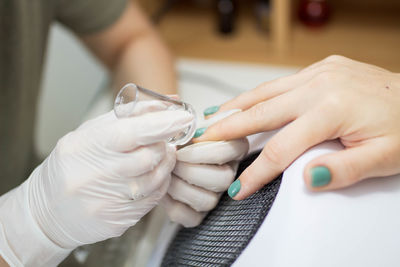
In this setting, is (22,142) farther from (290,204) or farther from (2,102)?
(290,204)

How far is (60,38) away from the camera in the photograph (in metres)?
1.34

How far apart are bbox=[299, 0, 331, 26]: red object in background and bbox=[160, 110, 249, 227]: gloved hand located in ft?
2.82

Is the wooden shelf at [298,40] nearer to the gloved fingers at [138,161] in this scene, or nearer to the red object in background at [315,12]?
the red object in background at [315,12]

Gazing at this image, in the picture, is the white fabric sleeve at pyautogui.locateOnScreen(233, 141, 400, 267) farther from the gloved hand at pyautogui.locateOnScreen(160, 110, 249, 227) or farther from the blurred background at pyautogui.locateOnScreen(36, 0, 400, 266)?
the blurred background at pyautogui.locateOnScreen(36, 0, 400, 266)

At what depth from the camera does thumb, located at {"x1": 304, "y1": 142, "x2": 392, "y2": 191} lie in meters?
0.49

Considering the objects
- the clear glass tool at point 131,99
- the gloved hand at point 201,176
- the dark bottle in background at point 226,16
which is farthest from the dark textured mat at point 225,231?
the dark bottle in background at point 226,16

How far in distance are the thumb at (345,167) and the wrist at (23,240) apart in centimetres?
34

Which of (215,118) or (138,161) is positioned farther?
(215,118)

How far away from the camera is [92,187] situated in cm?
53

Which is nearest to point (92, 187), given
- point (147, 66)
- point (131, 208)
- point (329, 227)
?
point (131, 208)

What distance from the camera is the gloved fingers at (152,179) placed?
527 millimetres

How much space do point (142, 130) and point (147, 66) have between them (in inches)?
21.4

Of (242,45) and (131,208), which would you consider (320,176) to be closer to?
(131,208)

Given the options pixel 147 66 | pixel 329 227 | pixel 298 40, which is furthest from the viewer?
pixel 298 40
